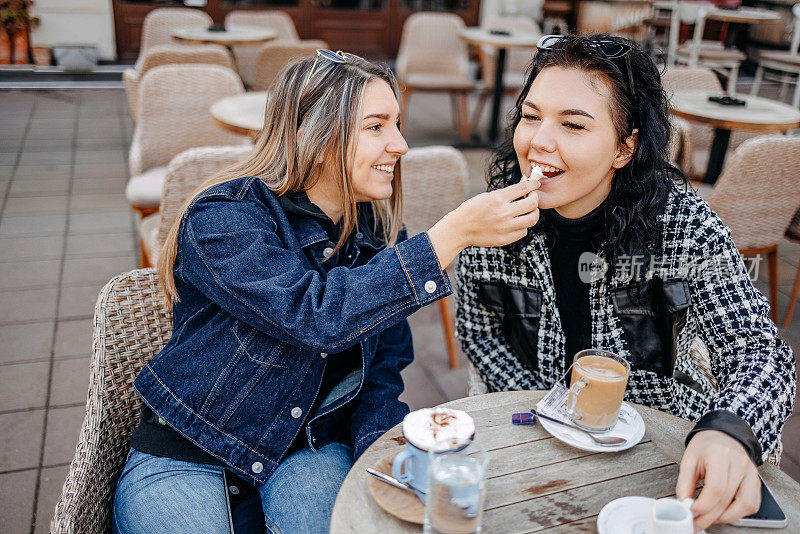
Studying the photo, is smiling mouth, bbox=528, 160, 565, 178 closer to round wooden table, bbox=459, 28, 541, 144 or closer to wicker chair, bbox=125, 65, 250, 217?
wicker chair, bbox=125, 65, 250, 217

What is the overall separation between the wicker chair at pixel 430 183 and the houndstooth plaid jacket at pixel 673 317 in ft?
3.17

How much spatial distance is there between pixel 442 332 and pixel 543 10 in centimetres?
747

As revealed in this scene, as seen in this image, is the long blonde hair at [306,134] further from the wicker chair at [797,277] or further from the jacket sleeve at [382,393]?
the wicker chair at [797,277]

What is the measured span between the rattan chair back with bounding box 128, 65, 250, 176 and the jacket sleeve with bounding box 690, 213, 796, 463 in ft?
8.60

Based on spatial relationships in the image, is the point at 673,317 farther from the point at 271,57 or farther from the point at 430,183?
the point at 271,57

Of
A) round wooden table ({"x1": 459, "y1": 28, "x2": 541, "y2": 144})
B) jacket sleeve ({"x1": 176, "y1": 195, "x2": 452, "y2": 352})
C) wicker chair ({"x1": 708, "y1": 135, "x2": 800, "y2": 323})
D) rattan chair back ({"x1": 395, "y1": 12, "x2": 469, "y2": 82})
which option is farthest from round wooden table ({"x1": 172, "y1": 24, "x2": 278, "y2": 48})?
jacket sleeve ({"x1": 176, "y1": 195, "x2": 452, "y2": 352})

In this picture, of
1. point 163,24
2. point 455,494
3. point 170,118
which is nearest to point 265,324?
point 455,494

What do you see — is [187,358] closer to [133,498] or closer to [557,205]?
[133,498]

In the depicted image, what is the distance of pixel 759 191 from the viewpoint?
2.77 m

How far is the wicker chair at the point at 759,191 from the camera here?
2.67m

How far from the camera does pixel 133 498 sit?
1.25m

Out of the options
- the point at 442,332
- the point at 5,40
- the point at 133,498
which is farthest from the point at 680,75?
the point at 5,40

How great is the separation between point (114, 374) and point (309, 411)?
0.42 metres

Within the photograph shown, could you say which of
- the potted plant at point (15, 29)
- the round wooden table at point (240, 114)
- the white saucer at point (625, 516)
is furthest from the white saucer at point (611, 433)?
the potted plant at point (15, 29)
